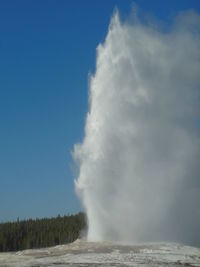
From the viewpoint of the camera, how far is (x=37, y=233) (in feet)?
259

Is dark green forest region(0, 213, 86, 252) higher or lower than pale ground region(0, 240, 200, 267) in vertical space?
higher

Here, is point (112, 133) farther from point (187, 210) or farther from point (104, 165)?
point (187, 210)

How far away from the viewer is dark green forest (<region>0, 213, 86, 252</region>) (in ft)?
241

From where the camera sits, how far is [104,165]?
35562mm

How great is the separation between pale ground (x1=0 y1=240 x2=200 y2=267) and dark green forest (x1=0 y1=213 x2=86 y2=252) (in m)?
41.9

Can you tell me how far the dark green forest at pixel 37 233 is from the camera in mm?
73312

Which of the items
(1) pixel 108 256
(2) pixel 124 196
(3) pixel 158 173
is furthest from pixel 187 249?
(3) pixel 158 173

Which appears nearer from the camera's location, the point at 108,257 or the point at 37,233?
the point at 108,257

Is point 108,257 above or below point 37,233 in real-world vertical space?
below

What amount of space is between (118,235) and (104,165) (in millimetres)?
6108

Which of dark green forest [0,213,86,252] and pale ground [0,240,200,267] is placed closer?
pale ground [0,240,200,267]

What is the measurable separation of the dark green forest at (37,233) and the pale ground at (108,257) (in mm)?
41910

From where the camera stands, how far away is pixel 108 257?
21.3m

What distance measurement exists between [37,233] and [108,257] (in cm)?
6035
